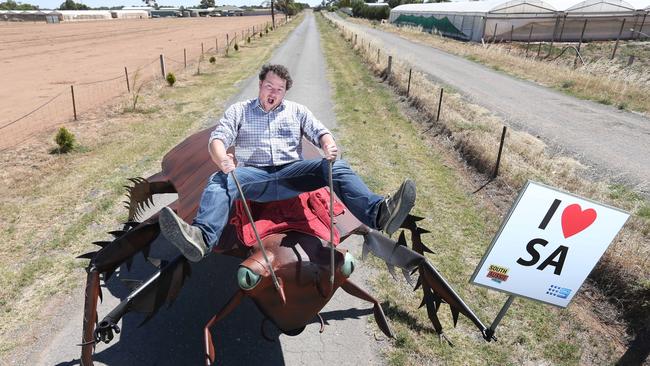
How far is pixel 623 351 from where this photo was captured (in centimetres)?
443

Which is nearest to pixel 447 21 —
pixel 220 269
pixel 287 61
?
pixel 287 61

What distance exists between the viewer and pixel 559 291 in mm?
3854

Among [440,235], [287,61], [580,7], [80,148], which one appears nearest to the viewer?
[440,235]

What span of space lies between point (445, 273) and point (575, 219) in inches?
92.1

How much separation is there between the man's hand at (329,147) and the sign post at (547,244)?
1.59m

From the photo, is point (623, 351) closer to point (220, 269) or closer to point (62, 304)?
point (220, 269)

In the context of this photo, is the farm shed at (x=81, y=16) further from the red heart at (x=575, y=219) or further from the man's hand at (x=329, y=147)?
the red heart at (x=575, y=219)

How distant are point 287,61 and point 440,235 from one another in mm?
24047

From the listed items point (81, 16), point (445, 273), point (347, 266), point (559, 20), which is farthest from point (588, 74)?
point (81, 16)

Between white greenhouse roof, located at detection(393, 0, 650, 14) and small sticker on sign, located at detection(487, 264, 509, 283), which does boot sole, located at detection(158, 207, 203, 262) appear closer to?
small sticker on sign, located at detection(487, 264, 509, 283)

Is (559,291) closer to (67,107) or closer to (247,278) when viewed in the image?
(247,278)

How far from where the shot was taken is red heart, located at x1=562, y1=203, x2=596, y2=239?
11.7 feet

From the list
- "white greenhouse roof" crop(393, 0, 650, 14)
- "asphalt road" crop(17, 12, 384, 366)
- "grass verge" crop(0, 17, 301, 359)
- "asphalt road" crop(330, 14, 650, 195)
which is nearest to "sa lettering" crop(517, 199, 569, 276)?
"asphalt road" crop(17, 12, 384, 366)

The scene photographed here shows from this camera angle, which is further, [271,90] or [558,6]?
[558,6]
